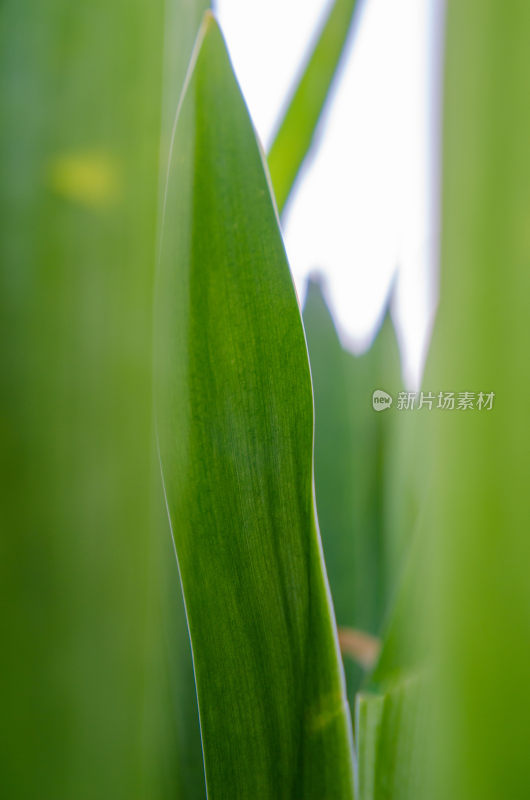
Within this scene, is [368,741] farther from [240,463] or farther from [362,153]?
[362,153]

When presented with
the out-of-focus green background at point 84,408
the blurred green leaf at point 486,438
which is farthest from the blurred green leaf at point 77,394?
the blurred green leaf at point 486,438

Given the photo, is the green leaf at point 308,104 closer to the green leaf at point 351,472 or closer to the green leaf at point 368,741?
the green leaf at point 351,472

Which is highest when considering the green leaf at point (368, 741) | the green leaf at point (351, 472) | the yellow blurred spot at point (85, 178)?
the yellow blurred spot at point (85, 178)

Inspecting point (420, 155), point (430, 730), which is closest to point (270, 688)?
point (430, 730)

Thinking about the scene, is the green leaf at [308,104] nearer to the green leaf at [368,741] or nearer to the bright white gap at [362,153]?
the bright white gap at [362,153]

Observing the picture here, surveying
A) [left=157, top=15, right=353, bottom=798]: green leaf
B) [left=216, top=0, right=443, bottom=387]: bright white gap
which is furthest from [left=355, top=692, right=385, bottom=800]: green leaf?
[left=216, top=0, right=443, bottom=387]: bright white gap

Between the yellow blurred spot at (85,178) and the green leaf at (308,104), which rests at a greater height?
the green leaf at (308,104)
